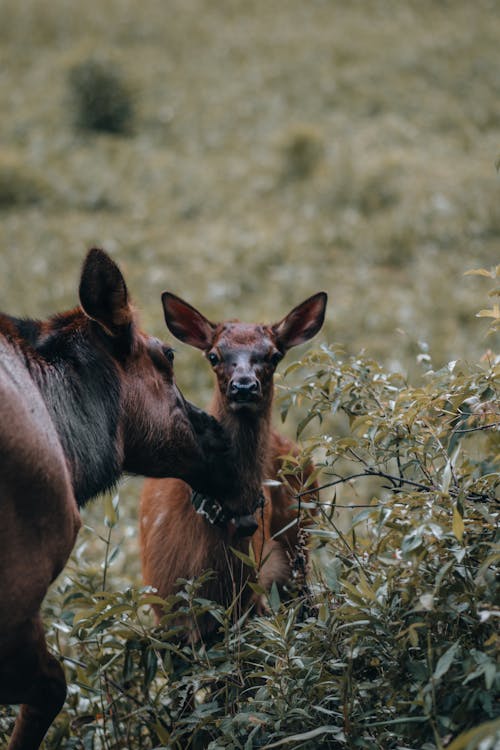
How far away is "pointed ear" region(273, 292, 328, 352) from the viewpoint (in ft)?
16.3

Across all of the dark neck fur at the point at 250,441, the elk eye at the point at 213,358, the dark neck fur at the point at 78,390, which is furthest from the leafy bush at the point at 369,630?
the elk eye at the point at 213,358

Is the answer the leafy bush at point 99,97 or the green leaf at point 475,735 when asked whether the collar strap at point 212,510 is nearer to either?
the green leaf at point 475,735

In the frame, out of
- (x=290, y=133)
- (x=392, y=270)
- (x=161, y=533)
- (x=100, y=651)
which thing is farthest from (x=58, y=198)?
(x=100, y=651)

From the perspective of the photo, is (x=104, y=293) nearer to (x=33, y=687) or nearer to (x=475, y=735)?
(x=33, y=687)

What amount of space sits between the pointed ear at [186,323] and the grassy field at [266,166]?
1854 mm

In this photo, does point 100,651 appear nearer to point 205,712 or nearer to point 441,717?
point 205,712

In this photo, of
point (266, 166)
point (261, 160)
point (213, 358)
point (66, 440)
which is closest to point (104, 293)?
point (66, 440)

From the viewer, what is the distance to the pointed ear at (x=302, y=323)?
4961 mm

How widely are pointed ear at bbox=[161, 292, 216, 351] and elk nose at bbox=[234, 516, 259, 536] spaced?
1.17 m

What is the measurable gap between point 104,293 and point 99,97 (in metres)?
15.7

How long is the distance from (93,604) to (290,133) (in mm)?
13521

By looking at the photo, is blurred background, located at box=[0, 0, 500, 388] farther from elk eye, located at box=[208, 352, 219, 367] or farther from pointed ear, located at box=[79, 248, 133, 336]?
pointed ear, located at box=[79, 248, 133, 336]

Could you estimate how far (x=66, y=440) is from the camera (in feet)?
11.4

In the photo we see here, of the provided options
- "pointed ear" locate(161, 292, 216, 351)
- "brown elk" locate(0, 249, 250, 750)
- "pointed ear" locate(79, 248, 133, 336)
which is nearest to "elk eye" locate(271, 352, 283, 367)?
"pointed ear" locate(161, 292, 216, 351)
